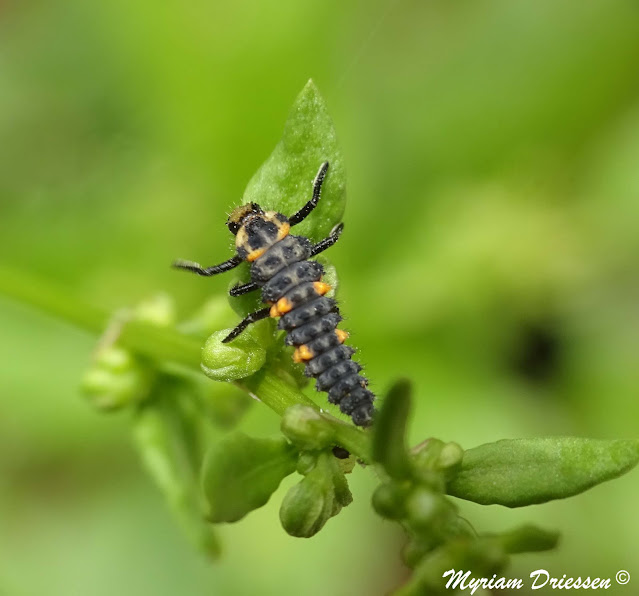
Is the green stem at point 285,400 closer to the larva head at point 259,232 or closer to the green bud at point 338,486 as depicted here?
the green bud at point 338,486

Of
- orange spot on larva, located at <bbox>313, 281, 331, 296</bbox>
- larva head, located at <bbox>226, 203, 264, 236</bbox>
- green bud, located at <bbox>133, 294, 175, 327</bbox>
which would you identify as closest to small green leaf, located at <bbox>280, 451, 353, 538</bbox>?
orange spot on larva, located at <bbox>313, 281, 331, 296</bbox>

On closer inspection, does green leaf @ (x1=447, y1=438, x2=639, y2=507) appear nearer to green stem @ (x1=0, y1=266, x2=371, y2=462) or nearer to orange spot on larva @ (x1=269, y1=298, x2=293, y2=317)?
green stem @ (x1=0, y1=266, x2=371, y2=462)

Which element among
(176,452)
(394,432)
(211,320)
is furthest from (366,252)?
(394,432)

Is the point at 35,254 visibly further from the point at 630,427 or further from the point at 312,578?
the point at 630,427

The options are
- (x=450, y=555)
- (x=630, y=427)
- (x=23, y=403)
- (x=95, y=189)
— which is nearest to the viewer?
(x=450, y=555)

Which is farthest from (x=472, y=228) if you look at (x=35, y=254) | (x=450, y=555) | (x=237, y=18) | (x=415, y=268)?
(x=450, y=555)

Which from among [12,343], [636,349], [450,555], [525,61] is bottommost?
[450,555]
